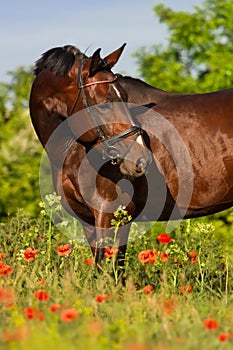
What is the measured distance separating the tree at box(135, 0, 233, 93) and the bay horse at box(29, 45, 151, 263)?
4917 mm

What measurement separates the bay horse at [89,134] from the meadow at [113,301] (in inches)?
12.4

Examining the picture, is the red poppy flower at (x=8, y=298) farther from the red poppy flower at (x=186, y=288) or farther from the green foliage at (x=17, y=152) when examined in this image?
the green foliage at (x=17, y=152)

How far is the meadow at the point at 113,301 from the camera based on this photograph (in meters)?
3.01

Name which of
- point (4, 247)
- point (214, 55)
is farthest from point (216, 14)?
point (4, 247)

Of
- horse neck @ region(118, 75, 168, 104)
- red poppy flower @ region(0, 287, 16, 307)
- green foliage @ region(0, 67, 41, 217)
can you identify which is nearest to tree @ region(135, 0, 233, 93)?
green foliage @ region(0, 67, 41, 217)

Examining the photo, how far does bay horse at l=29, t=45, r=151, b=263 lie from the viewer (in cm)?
555

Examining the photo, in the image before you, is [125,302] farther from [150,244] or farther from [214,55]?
[214,55]

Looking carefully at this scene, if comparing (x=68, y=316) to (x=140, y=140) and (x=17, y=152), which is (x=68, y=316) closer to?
(x=140, y=140)

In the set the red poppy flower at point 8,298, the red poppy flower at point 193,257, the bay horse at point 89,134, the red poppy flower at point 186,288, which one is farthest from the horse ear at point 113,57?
the red poppy flower at point 8,298

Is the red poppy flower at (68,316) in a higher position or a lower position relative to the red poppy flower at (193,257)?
lower

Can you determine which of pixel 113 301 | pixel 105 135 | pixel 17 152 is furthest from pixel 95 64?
pixel 17 152

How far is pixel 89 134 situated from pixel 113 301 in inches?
80.4

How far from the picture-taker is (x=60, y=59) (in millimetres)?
5781

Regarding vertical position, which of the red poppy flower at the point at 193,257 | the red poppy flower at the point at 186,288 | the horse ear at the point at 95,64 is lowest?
the red poppy flower at the point at 186,288
